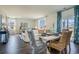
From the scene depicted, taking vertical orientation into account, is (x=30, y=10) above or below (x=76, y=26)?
above

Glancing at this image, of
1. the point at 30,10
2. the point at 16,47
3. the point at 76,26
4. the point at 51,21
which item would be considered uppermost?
the point at 30,10

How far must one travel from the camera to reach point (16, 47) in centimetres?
310

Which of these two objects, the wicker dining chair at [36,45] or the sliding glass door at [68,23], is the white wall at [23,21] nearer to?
the wicker dining chair at [36,45]

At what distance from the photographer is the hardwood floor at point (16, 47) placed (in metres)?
3.07

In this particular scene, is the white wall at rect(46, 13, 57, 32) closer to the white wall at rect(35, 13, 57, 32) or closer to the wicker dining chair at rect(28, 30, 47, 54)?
the white wall at rect(35, 13, 57, 32)

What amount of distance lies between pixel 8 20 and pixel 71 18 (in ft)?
4.79

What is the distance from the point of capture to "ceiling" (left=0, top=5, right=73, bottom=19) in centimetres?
305

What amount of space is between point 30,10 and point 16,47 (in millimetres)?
898

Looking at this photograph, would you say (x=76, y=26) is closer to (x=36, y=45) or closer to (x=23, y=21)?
(x=36, y=45)

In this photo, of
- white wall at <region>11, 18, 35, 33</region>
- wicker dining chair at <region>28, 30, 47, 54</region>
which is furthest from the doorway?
wicker dining chair at <region>28, 30, 47, 54</region>

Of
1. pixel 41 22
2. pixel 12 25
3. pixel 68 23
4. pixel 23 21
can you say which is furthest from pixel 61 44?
pixel 12 25

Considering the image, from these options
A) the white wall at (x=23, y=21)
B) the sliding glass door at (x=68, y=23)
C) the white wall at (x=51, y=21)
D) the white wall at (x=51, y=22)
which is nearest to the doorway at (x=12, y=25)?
the white wall at (x=23, y=21)
